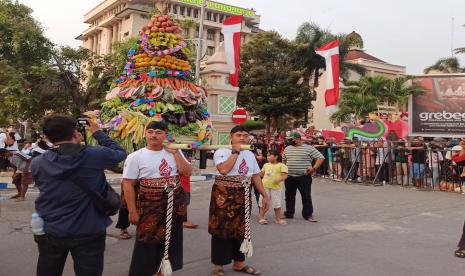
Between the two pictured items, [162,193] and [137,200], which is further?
[137,200]

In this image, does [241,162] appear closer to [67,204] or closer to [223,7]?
[67,204]

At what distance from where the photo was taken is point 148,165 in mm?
4387

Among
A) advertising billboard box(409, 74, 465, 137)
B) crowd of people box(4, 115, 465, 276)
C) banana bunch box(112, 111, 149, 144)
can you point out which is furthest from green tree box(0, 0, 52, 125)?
advertising billboard box(409, 74, 465, 137)

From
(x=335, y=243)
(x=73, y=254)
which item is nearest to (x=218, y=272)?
(x=73, y=254)

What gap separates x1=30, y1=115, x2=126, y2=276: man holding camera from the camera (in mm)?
3238

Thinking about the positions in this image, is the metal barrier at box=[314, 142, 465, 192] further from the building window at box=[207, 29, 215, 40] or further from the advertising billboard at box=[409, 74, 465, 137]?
the building window at box=[207, 29, 215, 40]

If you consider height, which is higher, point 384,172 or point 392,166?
point 392,166

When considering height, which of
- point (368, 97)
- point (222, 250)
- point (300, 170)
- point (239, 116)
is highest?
point (368, 97)

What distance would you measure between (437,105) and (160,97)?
1574cm

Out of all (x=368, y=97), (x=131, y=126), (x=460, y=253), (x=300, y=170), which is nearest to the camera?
(x=460, y=253)

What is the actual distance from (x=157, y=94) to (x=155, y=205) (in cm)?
233

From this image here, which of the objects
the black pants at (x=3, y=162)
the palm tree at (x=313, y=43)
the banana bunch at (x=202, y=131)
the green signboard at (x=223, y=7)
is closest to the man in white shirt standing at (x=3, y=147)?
the black pants at (x=3, y=162)

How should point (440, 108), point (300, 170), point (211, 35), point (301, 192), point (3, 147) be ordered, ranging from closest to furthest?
point (300, 170) < point (301, 192) < point (3, 147) < point (440, 108) < point (211, 35)

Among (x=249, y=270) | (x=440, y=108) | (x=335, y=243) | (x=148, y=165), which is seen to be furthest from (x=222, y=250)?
(x=440, y=108)
